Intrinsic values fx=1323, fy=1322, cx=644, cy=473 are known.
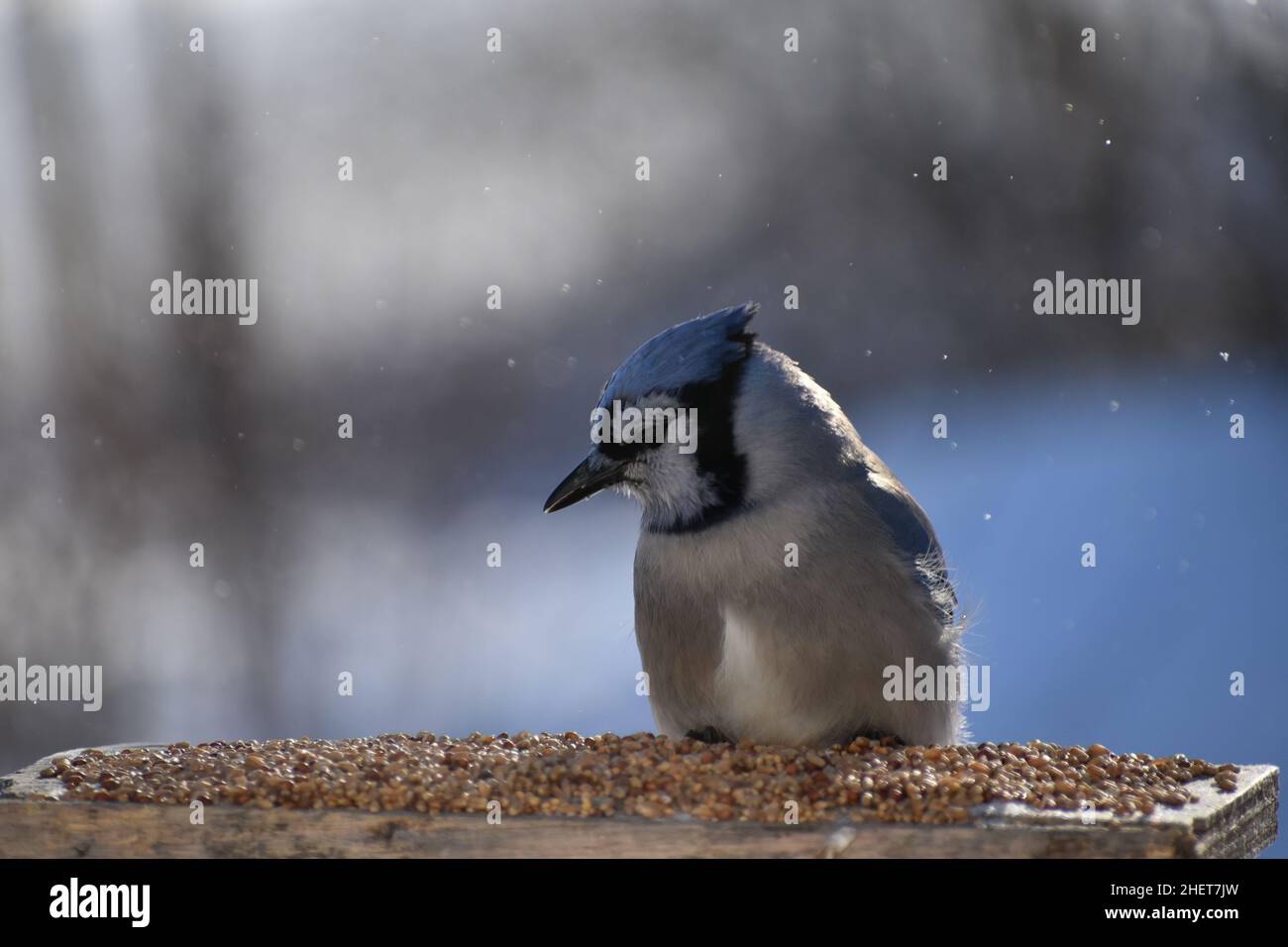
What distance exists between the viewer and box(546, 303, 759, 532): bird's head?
202cm

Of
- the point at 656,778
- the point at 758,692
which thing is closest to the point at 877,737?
the point at 758,692

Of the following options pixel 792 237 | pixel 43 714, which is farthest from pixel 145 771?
pixel 792 237

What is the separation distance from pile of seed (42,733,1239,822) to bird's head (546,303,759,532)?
0.37 meters

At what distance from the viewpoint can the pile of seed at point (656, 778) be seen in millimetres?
1634

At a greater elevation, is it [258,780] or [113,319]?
[113,319]

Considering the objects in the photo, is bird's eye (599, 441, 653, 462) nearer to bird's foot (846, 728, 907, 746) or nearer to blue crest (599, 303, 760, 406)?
blue crest (599, 303, 760, 406)

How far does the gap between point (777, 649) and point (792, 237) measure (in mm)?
1898

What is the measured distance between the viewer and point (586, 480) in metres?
2.09

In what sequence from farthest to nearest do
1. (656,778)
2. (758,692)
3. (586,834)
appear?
(758,692)
(656,778)
(586,834)

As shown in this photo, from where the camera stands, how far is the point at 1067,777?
5.96ft

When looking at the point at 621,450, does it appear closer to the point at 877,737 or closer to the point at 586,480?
the point at 586,480

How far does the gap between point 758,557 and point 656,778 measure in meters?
0.43

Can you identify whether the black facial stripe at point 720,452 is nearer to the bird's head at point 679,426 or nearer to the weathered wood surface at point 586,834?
the bird's head at point 679,426
